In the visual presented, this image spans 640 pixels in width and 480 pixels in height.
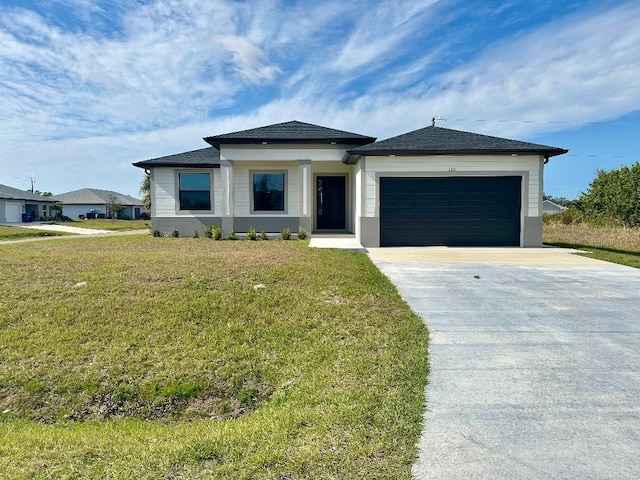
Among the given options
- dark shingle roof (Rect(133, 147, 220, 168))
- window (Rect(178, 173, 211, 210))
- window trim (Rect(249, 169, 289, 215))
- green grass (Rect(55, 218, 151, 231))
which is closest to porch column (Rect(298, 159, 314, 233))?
window trim (Rect(249, 169, 289, 215))

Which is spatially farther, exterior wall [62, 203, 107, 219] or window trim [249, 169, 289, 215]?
exterior wall [62, 203, 107, 219]

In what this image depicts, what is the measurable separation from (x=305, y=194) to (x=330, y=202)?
270 centimetres

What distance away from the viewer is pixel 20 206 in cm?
3625

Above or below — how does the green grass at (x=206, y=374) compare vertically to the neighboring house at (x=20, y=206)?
below

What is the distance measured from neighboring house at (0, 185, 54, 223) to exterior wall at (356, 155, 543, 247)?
35.6m

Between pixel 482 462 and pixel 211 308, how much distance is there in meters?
3.99

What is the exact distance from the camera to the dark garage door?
12.5 meters

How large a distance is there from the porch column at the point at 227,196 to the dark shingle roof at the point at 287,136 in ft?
3.06

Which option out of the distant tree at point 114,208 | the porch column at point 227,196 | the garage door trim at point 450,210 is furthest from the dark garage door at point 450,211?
the distant tree at point 114,208

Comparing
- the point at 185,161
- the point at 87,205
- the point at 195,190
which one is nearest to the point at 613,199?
the point at 195,190

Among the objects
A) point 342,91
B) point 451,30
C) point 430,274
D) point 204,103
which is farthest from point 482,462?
point 342,91

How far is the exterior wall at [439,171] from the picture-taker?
12.3 m

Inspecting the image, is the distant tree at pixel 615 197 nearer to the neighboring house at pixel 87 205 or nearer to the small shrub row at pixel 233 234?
the small shrub row at pixel 233 234

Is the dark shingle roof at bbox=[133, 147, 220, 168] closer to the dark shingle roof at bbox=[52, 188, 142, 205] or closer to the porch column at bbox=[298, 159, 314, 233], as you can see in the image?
the porch column at bbox=[298, 159, 314, 233]
